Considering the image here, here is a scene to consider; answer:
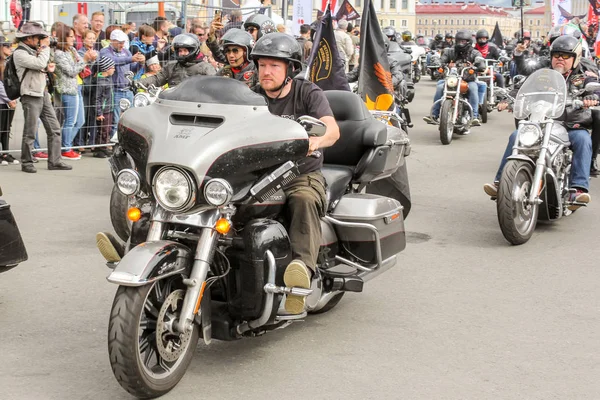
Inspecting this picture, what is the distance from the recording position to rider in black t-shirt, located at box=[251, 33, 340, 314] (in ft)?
15.9

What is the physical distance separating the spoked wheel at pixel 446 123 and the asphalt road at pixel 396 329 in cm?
611

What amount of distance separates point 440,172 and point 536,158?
3.93 metres

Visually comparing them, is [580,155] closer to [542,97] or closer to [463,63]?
[542,97]

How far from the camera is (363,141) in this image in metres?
6.16

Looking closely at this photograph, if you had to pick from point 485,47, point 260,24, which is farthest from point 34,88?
point 485,47

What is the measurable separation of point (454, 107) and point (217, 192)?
461 inches

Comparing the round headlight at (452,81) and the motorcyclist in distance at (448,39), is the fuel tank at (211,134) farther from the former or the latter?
the motorcyclist in distance at (448,39)

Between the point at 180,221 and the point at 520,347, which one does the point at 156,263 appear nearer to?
the point at 180,221

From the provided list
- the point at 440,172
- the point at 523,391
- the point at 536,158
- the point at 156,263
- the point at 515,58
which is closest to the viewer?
the point at 156,263

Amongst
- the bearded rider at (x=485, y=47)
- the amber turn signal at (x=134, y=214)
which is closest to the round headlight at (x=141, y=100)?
the amber turn signal at (x=134, y=214)

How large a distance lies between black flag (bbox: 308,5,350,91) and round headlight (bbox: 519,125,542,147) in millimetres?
2534

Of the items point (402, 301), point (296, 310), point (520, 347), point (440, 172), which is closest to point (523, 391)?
point (520, 347)

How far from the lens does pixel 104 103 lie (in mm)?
12742

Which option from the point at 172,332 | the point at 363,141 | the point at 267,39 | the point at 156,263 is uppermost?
the point at 267,39
